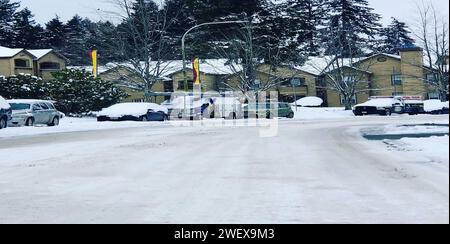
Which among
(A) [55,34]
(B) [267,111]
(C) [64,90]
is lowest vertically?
(B) [267,111]

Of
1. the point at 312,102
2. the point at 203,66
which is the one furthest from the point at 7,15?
the point at 203,66

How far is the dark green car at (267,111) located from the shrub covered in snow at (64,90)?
424 inches

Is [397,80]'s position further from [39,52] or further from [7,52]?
[39,52]

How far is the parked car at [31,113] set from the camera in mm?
23156

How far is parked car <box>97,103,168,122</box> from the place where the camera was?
29.7m

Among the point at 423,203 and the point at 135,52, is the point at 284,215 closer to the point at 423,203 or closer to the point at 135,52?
the point at 423,203

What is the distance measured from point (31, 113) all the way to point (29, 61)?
25110mm

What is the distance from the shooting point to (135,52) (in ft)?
139

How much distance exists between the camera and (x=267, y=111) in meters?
33.1

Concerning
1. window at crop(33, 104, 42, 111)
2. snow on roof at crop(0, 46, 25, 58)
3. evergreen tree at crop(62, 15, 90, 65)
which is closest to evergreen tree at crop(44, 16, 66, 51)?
evergreen tree at crop(62, 15, 90, 65)

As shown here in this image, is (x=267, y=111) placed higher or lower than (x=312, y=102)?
lower

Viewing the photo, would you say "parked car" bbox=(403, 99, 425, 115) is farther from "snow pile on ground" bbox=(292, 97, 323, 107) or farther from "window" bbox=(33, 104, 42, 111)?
"window" bbox=(33, 104, 42, 111)

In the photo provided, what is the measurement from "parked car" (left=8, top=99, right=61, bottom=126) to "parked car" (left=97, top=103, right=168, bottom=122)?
15.4ft
